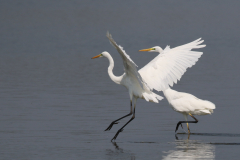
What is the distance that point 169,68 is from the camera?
34.3 feet

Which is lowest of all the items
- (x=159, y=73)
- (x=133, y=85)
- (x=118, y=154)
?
(x=118, y=154)

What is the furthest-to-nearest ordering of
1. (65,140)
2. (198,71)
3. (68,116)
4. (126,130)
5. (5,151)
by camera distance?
(198,71), (68,116), (126,130), (65,140), (5,151)

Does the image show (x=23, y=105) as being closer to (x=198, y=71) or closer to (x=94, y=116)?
(x=94, y=116)

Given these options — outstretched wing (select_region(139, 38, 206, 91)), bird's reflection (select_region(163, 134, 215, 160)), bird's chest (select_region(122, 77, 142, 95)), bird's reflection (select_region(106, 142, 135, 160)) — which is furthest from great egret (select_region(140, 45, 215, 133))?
bird's reflection (select_region(106, 142, 135, 160))

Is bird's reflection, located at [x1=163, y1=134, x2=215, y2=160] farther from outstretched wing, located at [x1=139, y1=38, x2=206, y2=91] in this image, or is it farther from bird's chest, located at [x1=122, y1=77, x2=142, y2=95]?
bird's chest, located at [x1=122, y1=77, x2=142, y2=95]

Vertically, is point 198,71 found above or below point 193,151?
above

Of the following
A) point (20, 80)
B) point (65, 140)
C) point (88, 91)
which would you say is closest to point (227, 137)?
point (65, 140)

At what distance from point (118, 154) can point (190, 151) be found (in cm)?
125

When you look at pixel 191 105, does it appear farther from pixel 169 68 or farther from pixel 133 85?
pixel 133 85

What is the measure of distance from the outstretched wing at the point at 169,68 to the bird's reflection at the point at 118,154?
1.75 metres

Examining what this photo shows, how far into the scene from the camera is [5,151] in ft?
28.3

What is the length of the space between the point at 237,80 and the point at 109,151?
11.1m

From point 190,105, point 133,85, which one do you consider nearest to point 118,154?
point 133,85

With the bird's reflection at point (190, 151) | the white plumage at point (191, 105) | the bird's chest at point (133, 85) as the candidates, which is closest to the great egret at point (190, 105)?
the white plumage at point (191, 105)
